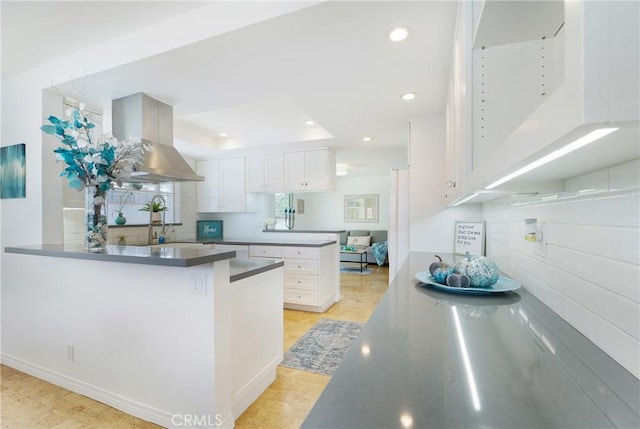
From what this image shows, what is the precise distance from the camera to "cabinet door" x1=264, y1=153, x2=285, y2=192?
14.1ft

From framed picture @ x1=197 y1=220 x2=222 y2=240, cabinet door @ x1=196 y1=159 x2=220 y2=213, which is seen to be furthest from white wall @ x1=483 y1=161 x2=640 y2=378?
framed picture @ x1=197 y1=220 x2=222 y2=240

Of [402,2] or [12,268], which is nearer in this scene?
[402,2]

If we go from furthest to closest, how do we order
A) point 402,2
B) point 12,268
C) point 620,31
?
point 12,268, point 402,2, point 620,31

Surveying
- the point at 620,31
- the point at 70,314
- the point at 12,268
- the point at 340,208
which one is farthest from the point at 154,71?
the point at 340,208

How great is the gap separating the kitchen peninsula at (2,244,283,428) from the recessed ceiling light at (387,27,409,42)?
1.55 m

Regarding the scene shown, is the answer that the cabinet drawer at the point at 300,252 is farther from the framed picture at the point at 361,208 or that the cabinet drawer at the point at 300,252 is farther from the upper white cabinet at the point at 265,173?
the framed picture at the point at 361,208

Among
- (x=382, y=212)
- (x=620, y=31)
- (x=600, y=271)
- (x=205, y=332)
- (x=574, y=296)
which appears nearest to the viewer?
(x=620, y=31)

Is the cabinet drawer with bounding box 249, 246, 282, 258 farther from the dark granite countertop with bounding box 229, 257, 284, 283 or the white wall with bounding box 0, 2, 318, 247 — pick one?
the white wall with bounding box 0, 2, 318, 247

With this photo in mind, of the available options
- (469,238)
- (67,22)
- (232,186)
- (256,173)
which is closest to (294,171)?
(256,173)

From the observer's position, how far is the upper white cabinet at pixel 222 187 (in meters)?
4.57

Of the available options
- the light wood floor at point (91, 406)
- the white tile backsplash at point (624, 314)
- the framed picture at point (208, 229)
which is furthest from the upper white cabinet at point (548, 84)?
the framed picture at point (208, 229)

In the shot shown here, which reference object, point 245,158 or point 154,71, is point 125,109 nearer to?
point 154,71

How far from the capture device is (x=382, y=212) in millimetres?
7859

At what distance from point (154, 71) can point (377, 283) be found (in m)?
4.49
